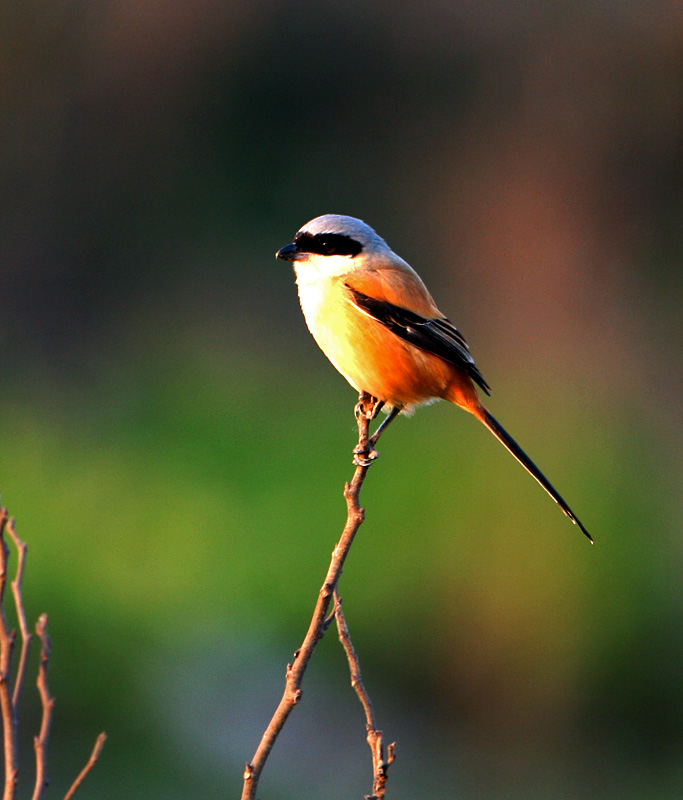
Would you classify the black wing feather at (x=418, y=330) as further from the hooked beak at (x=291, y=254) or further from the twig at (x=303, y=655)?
the twig at (x=303, y=655)

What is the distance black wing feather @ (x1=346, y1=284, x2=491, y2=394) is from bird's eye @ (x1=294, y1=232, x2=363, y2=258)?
0.10 m

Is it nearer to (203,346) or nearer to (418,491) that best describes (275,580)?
(418,491)

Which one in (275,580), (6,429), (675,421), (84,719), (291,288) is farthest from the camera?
(291,288)

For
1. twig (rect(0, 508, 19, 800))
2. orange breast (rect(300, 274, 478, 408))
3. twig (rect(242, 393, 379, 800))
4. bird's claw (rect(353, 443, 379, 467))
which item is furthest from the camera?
orange breast (rect(300, 274, 478, 408))

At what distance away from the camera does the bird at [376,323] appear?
241 cm

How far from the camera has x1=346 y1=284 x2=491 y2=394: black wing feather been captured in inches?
96.2

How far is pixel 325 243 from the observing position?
246cm

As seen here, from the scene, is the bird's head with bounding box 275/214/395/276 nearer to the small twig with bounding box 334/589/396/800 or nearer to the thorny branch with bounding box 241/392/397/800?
the thorny branch with bounding box 241/392/397/800

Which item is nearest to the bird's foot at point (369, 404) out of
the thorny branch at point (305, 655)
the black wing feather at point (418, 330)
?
the black wing feather at point (418, 330)

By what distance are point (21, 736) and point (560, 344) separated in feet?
13.1

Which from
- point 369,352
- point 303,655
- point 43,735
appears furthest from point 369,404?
point 43,735

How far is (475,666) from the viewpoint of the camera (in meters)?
3.80

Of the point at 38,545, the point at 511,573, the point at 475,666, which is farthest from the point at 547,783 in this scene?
the point at 38,545

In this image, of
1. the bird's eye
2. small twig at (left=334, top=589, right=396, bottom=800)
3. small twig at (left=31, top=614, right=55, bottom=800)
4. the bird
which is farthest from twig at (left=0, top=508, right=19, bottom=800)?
the bird's eye
